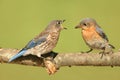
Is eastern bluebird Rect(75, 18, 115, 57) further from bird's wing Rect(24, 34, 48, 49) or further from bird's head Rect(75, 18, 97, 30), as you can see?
bird's wing Rect(24, 34, 48, 49)

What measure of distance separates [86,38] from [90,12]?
4211mm

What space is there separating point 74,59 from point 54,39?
37 centimetres

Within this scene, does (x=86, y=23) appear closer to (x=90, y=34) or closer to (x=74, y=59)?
(x=90, y=34)

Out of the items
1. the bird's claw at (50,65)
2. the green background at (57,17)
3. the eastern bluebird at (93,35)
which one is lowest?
the green background at (57,17)

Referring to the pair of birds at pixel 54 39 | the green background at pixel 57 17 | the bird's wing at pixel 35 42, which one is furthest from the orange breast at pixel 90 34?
the green background at pixel 57 17

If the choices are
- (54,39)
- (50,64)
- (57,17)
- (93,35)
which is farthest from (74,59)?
(57,17)

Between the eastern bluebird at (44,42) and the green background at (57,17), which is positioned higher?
the eastern bluebird at (44,42)

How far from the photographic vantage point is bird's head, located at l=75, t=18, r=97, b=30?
20.8 feet

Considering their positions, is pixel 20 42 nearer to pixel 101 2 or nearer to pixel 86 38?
pixel 101 2

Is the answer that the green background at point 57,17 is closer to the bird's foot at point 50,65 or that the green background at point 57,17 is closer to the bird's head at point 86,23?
the bird's head at point 86,23

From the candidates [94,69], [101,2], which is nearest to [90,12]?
[101,2]

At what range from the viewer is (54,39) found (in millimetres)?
6070

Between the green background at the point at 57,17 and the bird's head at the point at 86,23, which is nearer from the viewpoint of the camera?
the bird's head at the point at 86,23

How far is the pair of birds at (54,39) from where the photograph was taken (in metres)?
5.95
